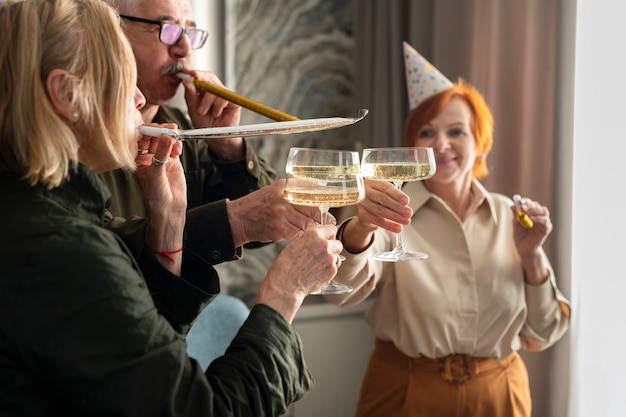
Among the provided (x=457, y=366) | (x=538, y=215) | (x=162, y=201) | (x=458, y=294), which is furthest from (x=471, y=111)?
(x=162, y=201)

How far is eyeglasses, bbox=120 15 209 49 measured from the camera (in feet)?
5.68

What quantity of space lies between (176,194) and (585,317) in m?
1.46

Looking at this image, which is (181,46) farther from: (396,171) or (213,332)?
(213,332)

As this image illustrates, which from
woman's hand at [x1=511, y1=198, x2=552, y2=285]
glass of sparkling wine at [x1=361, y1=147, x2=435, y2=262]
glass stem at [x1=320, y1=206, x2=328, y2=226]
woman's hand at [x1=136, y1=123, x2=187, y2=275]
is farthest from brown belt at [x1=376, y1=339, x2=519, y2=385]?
woman's hand at [x1=136, y1=123, x2=187, y2=275]

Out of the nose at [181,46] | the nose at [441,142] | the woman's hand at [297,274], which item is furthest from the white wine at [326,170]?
the nose at [441,142]

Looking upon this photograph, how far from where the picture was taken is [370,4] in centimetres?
333

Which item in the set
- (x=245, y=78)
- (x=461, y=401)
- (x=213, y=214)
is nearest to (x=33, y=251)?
(x=213, y=214)

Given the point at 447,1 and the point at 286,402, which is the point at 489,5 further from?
the point at 286,402

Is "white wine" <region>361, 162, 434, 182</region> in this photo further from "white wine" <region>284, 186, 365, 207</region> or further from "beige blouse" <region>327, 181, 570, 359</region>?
"beige blouse" <region>327, 181, 570, 359</region>

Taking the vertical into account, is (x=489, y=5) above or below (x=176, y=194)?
above

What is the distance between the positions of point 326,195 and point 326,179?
3 cm

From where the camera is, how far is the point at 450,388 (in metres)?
2.22

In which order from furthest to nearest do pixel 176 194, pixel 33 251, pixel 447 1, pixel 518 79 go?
pixel 447 1
pixel 518 79
pixel 176 194
pixel 33 251

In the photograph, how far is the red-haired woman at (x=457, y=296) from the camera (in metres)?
2.23
